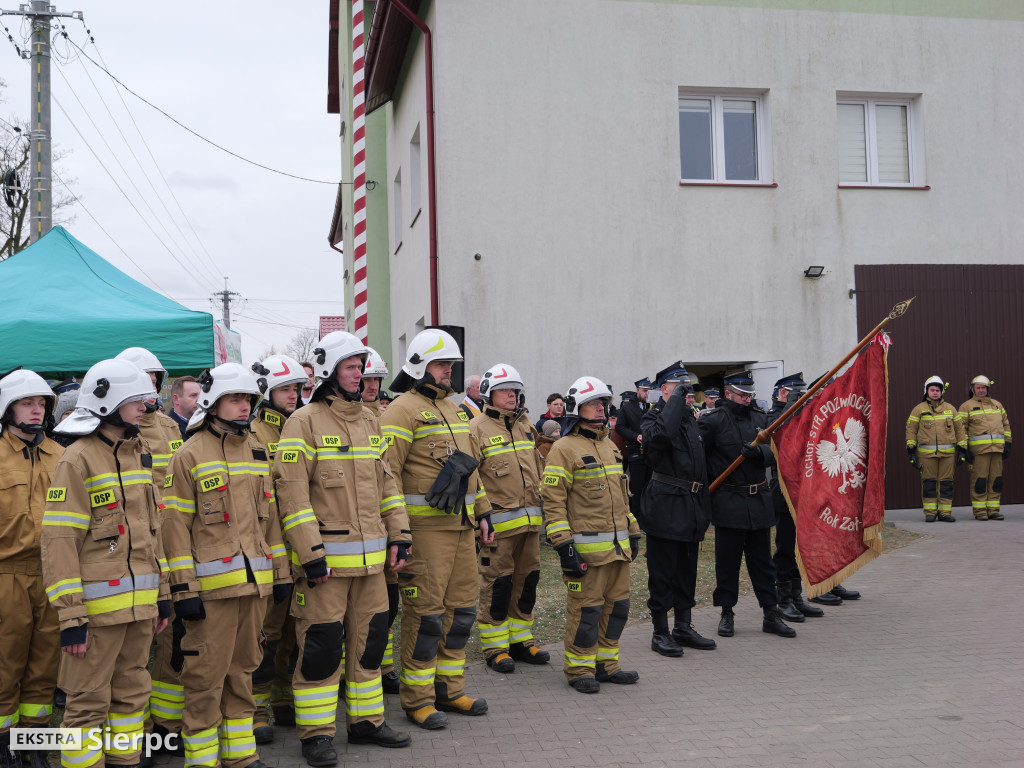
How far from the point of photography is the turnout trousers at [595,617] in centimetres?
656

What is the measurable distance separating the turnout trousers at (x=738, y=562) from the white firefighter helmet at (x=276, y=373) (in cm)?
394

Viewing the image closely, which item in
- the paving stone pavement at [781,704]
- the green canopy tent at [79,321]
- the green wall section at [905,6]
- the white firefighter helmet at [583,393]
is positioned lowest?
the paving stone pavement at [781,704]

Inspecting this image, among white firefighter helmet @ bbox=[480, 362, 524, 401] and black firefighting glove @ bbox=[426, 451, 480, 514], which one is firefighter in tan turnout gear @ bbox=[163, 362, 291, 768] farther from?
white firefighter helmet @ bbox=[480, 362, 524, 401]

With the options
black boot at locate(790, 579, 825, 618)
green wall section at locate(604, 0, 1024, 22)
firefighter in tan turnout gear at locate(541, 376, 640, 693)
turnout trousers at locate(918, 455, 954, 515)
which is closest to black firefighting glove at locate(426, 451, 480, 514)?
firefighter in tan turnout gear at locate(541, 376, 640, 693)

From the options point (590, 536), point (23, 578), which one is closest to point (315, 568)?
point (23, 578)

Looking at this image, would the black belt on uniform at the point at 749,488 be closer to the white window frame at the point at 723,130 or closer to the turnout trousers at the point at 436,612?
the turnout trousers at the point at 436,612

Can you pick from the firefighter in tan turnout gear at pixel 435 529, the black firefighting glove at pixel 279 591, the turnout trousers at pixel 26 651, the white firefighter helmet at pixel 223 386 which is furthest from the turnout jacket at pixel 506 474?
the turnout trousers at pixel 26 651

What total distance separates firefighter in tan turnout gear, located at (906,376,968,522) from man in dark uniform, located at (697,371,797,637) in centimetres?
762

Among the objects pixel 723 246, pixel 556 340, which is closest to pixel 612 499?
pixel 556 340

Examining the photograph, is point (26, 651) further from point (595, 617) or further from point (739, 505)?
point (739, 505)

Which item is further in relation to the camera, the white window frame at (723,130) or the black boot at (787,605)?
the white window frame at (723,130)

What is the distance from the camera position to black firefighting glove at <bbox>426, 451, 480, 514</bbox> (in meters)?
5.89

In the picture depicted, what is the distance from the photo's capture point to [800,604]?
890cm

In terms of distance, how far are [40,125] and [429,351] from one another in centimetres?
1193
